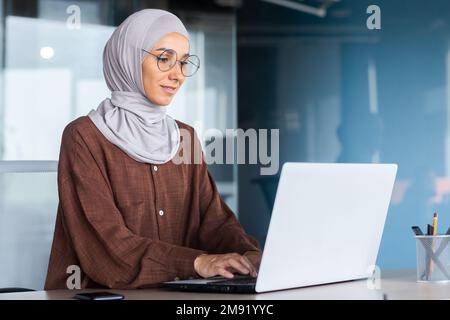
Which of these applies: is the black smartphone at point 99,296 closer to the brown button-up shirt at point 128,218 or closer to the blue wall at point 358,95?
the brown button-up shirt at point 128,218

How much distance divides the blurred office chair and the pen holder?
3.71 ft

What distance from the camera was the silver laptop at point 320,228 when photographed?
1.56 metres

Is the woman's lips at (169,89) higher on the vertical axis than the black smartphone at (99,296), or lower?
higher

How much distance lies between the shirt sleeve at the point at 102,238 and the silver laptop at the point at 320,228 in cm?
11

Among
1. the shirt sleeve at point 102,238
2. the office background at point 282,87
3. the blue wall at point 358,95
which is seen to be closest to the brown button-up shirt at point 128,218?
the shirt sleeve at point 102,238

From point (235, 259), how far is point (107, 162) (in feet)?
1.52

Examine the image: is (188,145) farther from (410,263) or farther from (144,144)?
(410,263)

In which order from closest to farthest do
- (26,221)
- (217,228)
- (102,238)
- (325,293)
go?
(325,293), (102,238), (217,228), (26,221)

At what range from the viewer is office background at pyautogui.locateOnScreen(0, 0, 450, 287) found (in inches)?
137

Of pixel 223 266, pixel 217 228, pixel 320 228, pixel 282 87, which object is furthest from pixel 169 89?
pixel 282 87

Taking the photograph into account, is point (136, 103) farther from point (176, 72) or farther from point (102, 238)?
point (102, 238)

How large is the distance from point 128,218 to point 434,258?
75cm

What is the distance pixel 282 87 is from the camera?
3947mm

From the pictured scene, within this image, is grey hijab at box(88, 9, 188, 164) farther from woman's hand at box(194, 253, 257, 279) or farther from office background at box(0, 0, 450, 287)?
office background at box(0, 0, 450, 287)
